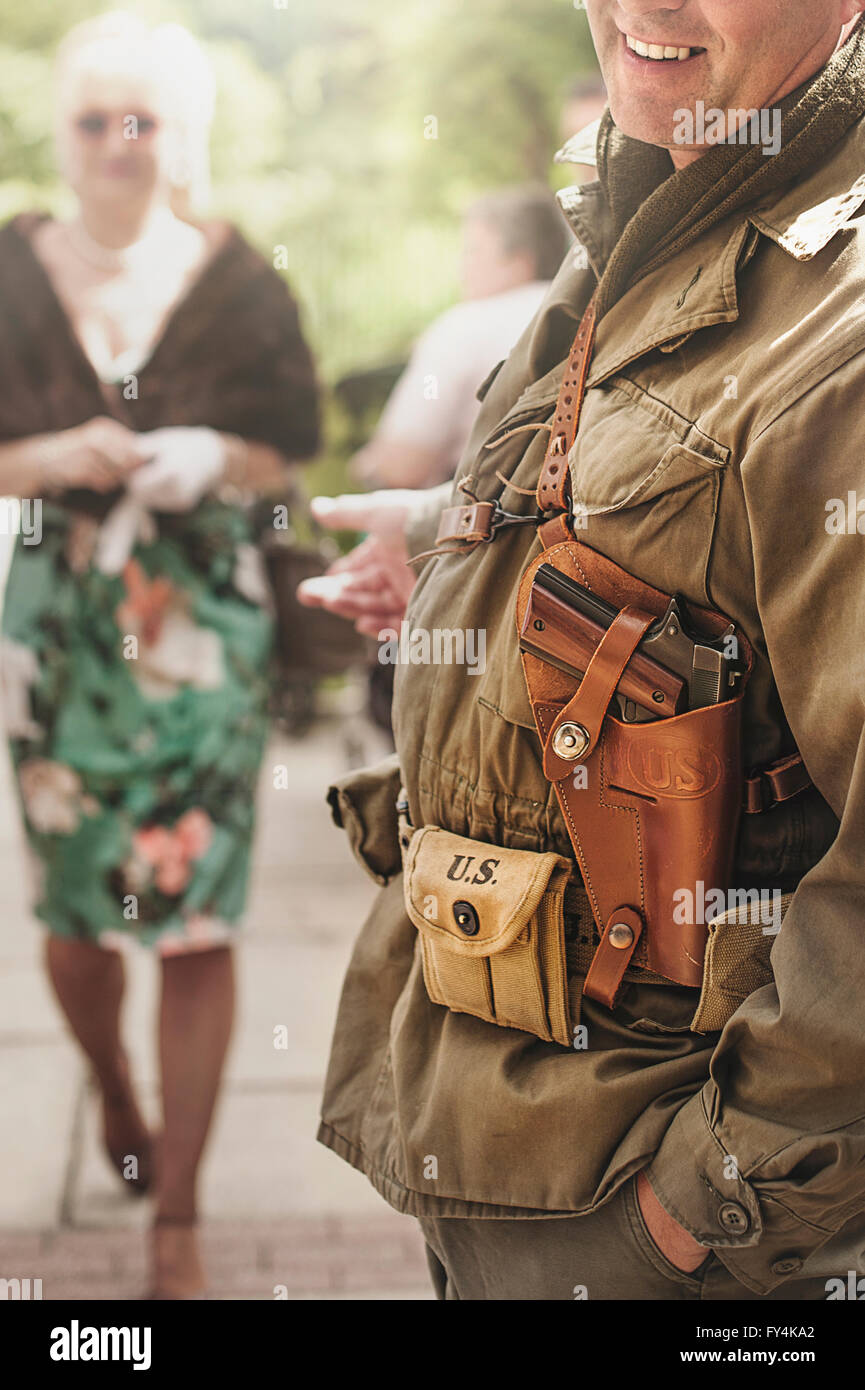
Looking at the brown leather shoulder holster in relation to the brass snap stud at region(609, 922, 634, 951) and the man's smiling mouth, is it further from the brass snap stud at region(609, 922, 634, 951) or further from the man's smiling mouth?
the man's smiling mouth

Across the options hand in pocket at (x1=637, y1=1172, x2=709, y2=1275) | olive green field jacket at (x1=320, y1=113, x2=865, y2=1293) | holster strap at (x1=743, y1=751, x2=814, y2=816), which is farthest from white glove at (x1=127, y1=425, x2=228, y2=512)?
hand in pocket at (x1=637, y1=1172, x2=709, y2=1275)

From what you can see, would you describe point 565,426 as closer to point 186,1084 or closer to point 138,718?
point 138,718

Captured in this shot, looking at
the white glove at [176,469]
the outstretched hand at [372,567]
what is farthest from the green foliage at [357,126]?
the outstretched hand at [372,567]

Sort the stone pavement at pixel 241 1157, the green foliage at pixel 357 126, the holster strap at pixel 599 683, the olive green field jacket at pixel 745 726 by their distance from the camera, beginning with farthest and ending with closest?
the green foliage at pixel 357 126, the stone pavement at pixel 241 1157, the holster strap at pixel 599 683, the olive green field jacket at pixel 745 726

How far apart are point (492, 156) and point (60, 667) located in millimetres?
8336

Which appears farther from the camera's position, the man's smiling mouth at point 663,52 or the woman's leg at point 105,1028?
the woman's leg at point 105,1028

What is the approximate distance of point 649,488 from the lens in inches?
55.0

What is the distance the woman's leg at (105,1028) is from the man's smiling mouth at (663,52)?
238cm

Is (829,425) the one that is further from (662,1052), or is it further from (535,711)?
A: (662,1052)

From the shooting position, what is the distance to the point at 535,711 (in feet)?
4.92

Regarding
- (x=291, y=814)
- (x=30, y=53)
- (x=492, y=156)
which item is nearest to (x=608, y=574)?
(x=291, y=814)

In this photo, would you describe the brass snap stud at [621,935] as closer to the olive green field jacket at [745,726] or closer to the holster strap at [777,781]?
the olive green field jacket at [745,726]

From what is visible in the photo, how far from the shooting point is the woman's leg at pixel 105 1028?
3338 millimetres

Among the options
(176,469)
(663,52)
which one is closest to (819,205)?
(663,52)
